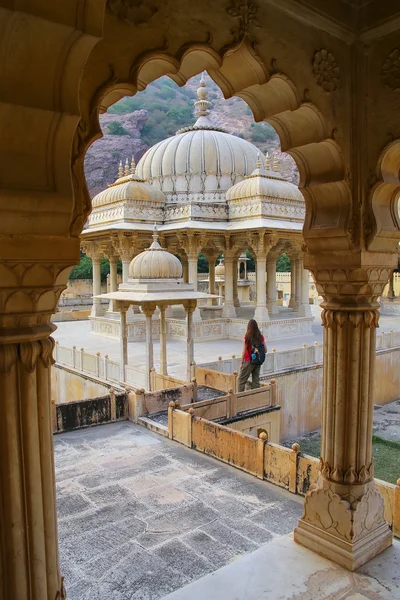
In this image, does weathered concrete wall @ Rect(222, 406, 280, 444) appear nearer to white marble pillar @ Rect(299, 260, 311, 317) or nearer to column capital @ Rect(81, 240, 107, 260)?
white marble pillar @ Rect(299, 260, 311, 317)

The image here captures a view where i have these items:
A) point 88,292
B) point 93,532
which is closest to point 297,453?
point 93,532

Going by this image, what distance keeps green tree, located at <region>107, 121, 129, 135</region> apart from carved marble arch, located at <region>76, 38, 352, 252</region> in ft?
198

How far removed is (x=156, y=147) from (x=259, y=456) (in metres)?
16.4

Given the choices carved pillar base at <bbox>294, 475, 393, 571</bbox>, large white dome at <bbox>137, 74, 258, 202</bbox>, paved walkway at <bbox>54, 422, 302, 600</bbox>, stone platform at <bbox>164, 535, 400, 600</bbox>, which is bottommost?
paved walkway at <bbox>54, 422, 302, 600</bbox>

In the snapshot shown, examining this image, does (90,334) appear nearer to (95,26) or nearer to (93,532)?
(93,532)

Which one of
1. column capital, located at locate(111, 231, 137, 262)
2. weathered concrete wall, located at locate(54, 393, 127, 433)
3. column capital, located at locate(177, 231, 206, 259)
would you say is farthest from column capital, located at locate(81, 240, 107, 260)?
weathered concrete wall, located at locate(54, 393, 127, 433)

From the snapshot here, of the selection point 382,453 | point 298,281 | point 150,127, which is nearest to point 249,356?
point 382,453

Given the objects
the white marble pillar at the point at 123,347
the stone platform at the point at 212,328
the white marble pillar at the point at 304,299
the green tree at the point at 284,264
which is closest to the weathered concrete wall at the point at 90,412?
the white marble pillar at the point at 123,347

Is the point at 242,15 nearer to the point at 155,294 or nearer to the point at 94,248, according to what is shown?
the point at 155,294

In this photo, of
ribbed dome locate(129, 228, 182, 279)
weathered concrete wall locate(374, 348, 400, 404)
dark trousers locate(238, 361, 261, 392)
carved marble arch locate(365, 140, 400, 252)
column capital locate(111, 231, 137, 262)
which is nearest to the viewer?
carved marble arch locate(365, 140, 400, 252)

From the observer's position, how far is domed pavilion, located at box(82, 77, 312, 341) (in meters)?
15.7

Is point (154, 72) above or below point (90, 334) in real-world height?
above

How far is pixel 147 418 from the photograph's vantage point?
27.0 feet

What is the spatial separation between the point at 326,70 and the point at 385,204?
40.3 inches
